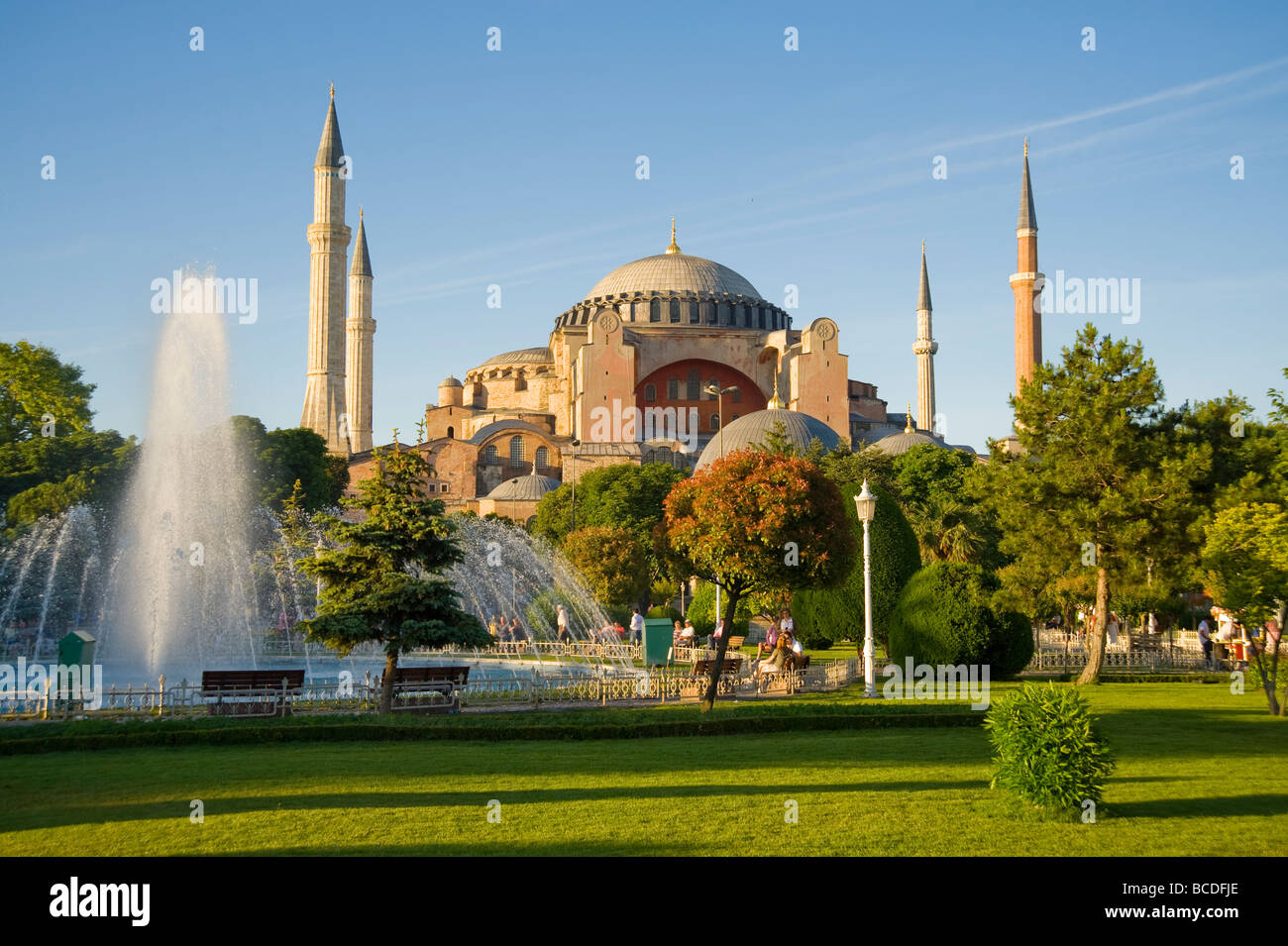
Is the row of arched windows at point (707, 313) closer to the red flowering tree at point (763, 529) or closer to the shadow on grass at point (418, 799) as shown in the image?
the red flowering tree at point (763, 529)

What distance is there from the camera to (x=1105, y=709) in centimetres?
1440

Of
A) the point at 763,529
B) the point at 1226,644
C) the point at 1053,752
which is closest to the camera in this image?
the point at 1053,752

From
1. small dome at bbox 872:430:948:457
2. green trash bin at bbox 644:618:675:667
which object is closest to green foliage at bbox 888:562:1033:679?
green trash bin at bbox 644:618:675:667

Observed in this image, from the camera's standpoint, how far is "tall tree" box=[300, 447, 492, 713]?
12.8 m

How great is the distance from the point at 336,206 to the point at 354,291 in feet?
30.9

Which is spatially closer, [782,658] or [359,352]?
[782,658]

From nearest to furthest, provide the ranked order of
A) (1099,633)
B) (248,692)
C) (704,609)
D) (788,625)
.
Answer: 1. (248,692)
2. (1099,633)
3. (788,625)
4. (704,609)

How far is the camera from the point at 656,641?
1961 centimetres

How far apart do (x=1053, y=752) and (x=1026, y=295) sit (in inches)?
1596

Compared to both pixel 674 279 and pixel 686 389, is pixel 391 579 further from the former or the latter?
pixel 674 279

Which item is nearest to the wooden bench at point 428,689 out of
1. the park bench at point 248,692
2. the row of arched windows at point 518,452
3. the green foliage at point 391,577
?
the green foliage at point 391,577

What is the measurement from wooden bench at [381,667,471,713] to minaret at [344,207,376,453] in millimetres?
46141

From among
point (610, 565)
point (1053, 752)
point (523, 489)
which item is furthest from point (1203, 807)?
point (523, 489)
